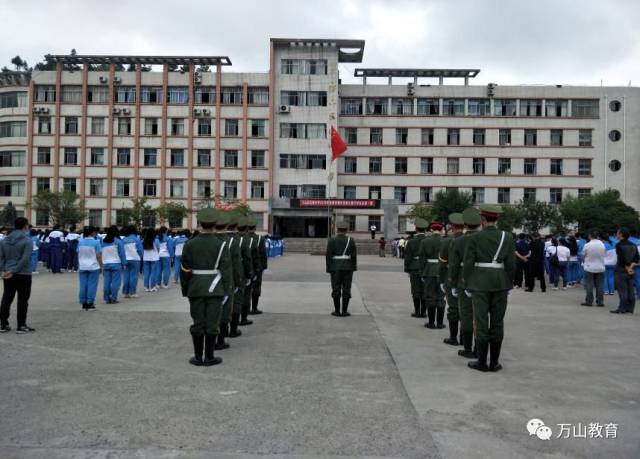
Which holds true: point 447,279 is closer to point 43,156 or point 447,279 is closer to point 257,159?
point 257,159

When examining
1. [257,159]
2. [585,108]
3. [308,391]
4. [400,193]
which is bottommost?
[308,391]

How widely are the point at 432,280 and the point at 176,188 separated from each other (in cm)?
4835

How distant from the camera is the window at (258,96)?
5409cm

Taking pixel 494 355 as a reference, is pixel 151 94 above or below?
above

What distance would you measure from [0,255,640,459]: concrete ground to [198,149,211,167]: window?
46.2 m

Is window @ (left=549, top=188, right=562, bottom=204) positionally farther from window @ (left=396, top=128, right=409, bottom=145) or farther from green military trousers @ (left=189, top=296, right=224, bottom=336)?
green military trousers @ (left=189, top=296, right=224, bottom=336)

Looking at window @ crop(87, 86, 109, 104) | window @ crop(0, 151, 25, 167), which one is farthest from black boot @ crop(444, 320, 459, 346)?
window @ crop(0, 151, 25, 167)

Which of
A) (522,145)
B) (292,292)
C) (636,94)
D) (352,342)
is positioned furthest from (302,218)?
(352,342)

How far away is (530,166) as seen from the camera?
57000mm

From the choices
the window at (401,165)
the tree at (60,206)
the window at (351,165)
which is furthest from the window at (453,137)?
the tree at (60,206)

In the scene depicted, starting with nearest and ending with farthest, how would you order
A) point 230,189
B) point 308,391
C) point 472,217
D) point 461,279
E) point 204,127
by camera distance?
point 308,391
point 472,217
point 461,279
point 204,127
point 230,189

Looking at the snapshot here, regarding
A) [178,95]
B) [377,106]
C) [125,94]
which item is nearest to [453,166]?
[377,106]

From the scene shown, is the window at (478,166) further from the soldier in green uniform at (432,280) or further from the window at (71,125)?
the soldier in green uniform at (432,280)

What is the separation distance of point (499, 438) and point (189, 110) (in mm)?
53429
